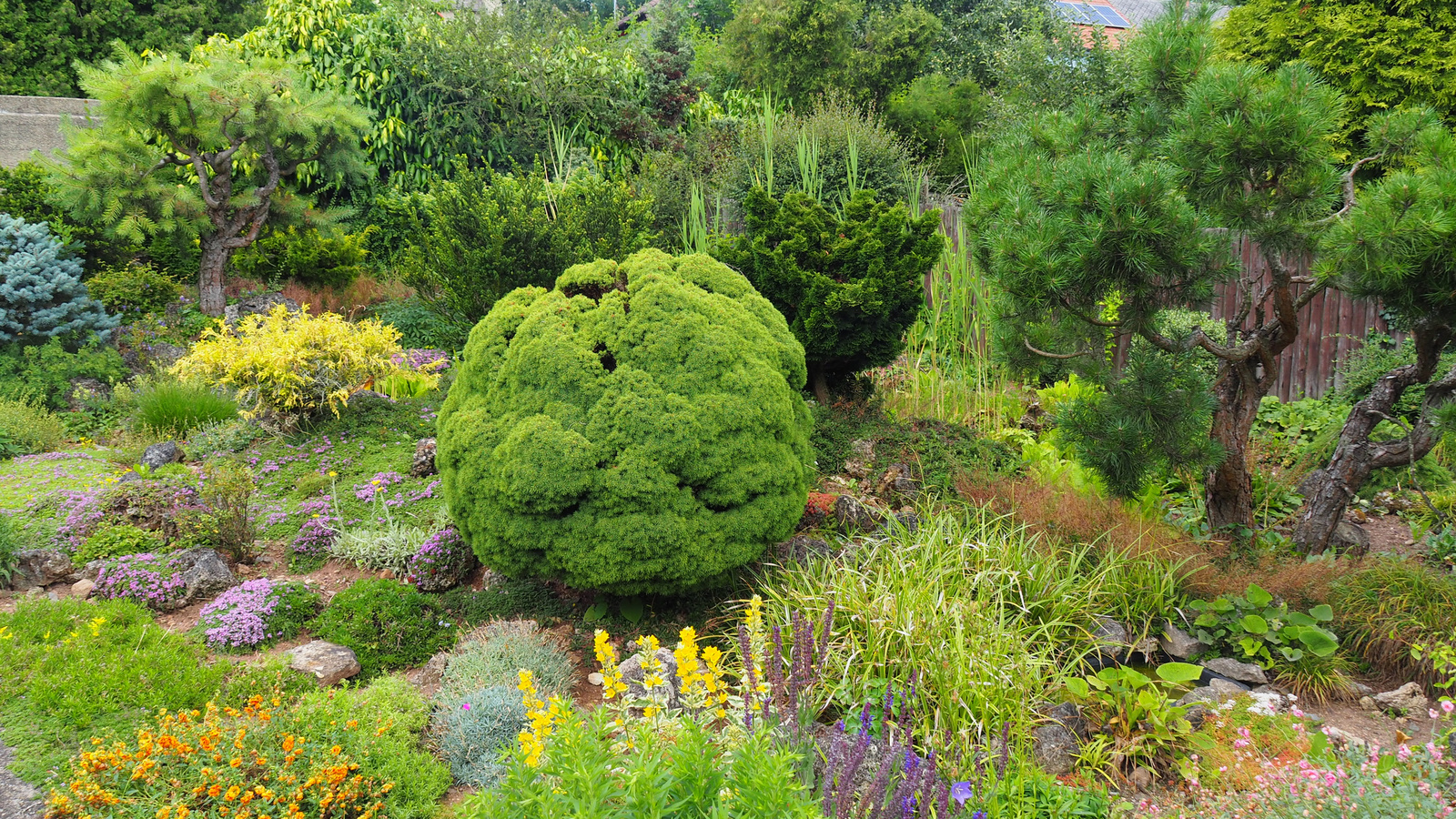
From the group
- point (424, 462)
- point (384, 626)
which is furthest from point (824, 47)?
point (384, 626)

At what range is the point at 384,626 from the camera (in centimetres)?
423

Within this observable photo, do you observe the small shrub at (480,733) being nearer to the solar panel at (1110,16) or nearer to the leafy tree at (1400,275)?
the leafy tree at (1400,275)

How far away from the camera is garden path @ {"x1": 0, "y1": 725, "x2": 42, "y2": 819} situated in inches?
107

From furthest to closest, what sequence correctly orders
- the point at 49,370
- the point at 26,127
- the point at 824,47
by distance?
the point at 824,47
the point at 26,127
the point at 49,370

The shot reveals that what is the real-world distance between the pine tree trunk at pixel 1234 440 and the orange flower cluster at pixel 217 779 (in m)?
4.22

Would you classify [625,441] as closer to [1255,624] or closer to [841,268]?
[1255,624]

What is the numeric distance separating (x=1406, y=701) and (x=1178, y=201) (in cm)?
231

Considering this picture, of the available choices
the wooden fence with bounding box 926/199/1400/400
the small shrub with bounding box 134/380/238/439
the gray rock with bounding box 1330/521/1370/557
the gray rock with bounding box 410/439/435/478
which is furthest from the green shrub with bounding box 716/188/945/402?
the small shrub with bounding box 134/380/238/439

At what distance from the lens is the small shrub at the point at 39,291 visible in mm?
7527

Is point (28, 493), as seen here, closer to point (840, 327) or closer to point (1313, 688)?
point (840, 327)

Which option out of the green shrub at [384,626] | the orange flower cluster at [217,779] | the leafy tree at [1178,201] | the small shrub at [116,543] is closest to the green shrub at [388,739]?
the orange flower cluster at [217,779]

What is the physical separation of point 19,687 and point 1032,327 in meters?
4.83

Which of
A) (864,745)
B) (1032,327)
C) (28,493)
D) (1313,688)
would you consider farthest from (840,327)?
(28,493)

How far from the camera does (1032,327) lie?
181 inches
